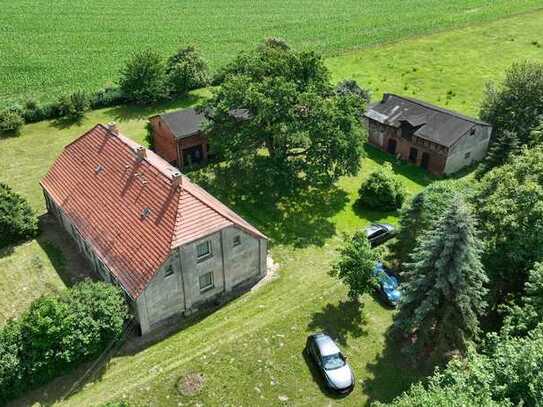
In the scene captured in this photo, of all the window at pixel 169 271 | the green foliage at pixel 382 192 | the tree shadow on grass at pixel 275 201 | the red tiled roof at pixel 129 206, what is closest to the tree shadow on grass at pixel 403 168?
the green foliage at pixel 382 192

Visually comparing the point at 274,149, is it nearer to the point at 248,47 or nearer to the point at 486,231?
the point at 486,231

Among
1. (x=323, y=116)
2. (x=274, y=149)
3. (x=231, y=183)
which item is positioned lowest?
(x=231, y=183)

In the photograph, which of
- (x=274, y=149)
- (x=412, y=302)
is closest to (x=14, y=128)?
(x=274, y=149)

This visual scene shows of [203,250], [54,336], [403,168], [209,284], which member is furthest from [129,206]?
[403,168]

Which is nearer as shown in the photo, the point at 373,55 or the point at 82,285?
the point at 82,285

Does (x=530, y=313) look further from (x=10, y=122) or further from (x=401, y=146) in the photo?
(x=10, y=122)

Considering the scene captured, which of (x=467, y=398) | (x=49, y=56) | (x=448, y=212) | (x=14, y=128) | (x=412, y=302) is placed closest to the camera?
(x=467, y=398)

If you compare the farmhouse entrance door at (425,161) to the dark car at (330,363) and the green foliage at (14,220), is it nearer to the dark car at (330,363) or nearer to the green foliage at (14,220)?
the dark car at (330,363)
